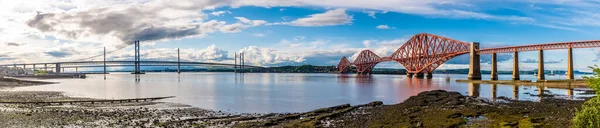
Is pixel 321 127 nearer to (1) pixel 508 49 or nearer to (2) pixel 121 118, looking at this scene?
(2) pixel 121 118

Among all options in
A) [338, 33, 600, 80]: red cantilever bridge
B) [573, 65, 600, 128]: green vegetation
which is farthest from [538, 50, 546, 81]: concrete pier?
[573, 65, 600, 128]: green vegetation

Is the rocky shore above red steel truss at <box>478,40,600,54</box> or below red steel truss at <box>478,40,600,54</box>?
below

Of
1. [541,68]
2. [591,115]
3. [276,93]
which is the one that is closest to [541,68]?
[541,68]

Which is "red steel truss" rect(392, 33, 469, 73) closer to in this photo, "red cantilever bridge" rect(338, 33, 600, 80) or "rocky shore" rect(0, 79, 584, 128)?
"red cantilever bridge" rect(338, 33, 600, 80)

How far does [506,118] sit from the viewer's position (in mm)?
21875

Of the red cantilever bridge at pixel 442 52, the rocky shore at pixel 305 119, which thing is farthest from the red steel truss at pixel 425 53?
the rocky shore at pixel 305 119

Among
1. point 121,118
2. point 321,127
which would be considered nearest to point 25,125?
point 121,118

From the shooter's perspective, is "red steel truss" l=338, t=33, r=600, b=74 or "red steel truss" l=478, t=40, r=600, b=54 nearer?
"red steel truss" l=478, t=40, r=600, b=54

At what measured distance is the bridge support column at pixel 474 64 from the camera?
101562mm

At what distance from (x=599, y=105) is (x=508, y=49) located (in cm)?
8656

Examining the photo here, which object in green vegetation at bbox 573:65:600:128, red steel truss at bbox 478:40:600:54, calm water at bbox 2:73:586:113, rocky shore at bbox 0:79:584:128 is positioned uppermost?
red steel truss at bbox 478:40:600:54

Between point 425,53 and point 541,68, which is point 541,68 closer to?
point 541,68

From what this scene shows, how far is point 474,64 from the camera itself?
10356 centimetres

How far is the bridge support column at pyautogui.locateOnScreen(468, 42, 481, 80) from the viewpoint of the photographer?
333ft
